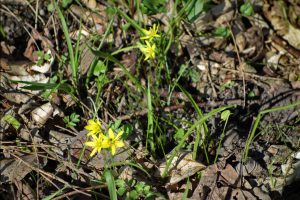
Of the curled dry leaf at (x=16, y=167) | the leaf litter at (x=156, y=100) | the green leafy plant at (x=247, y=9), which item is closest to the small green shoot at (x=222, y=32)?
the leaf litter at (x=156, y=100)

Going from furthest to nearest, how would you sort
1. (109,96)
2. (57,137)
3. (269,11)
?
(269,11), (109,96), (57,137)

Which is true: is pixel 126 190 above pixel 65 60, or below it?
below

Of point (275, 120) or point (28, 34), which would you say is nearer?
point (275, 120)

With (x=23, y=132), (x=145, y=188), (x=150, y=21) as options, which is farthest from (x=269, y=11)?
(x=23, y=132)

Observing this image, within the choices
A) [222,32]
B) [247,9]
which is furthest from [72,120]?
[247,9]

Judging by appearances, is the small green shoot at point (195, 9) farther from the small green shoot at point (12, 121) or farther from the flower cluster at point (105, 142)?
the small green shoot at point (12, 121)

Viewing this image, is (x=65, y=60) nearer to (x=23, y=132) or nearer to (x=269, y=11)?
(x=23, y=132)

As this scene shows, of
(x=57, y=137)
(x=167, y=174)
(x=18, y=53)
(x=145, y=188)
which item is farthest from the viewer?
(x=18, y=53)

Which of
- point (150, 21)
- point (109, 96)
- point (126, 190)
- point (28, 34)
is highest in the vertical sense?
point (150, 21)
